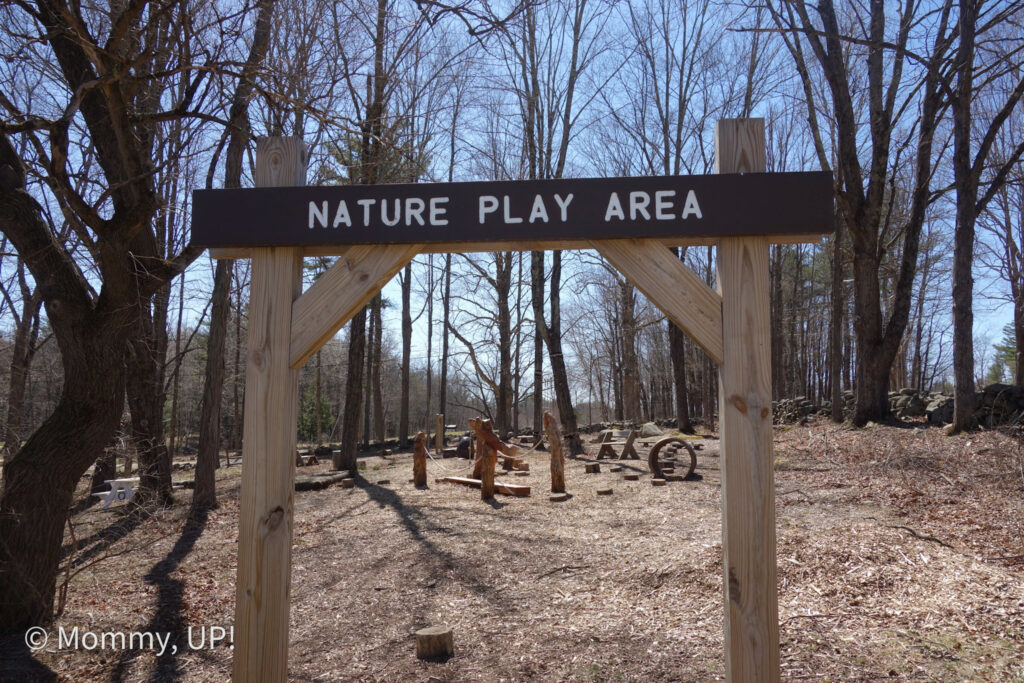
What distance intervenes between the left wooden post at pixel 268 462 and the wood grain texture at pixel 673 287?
1.45 m

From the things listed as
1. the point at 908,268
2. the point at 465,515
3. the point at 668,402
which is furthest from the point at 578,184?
the point at 668,402

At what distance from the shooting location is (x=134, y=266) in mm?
5758

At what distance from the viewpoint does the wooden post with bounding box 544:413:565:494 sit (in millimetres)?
10523

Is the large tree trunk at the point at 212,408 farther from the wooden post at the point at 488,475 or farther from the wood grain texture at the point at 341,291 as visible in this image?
the wood grain texture at the point at 341,291

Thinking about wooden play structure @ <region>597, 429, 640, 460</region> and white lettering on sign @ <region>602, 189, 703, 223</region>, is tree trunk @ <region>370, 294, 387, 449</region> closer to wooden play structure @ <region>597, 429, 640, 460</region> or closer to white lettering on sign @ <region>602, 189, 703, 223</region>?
A: wooden play structure @ <region>597, 429, 640, 460</region>

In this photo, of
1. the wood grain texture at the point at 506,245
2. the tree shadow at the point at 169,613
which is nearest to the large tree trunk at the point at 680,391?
the tree shadow at the point at 169,613

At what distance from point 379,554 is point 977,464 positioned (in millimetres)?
7659

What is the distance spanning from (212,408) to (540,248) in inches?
344

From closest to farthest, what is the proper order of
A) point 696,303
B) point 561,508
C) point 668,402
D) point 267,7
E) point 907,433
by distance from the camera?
point 696,303 < point 267,7 < point 561,508 < point 907,433 < point 668,402

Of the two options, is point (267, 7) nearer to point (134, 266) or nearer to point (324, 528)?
point (134, 266)

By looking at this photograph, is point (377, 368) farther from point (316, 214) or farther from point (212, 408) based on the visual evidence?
point (316, 214)

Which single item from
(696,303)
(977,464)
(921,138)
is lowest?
(977,464)

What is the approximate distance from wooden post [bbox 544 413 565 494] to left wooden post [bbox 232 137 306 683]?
7883 mm

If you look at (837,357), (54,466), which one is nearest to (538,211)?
(54,466)
